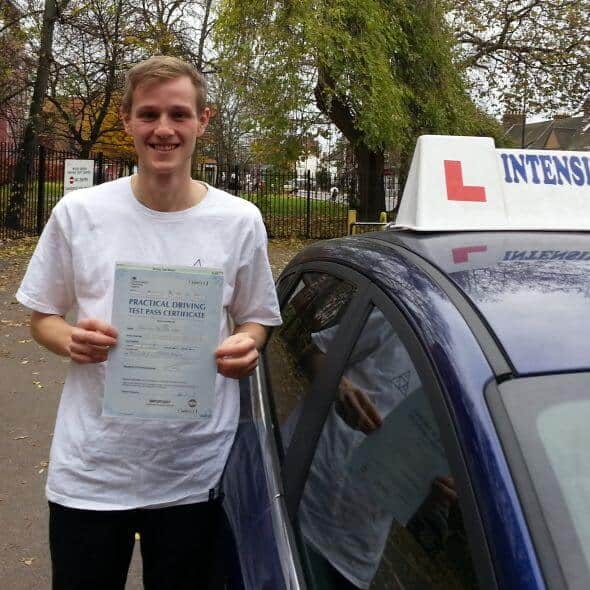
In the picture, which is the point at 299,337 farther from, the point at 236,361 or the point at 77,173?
the point at 77,173

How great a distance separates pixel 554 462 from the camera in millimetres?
1149

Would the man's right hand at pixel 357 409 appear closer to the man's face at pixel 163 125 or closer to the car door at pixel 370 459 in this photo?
the car door at pixel 370 459

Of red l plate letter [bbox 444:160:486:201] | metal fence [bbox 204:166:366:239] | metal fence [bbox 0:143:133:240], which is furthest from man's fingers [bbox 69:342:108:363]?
metal fence [bbox 204:166:366:239]

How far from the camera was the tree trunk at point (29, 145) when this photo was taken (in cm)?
1603

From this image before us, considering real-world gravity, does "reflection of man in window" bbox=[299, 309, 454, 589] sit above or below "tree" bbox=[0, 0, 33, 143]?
below

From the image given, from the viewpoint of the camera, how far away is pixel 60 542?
179cm

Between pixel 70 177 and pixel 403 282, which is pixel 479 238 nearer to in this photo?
pixel 403 282

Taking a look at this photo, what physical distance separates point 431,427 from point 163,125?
0.95m

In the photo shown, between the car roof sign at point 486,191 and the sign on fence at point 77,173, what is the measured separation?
39.2ft

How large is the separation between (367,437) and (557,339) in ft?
1.51

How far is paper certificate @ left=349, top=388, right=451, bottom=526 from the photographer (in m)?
1.26

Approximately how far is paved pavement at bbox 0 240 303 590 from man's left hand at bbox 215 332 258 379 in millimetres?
1925

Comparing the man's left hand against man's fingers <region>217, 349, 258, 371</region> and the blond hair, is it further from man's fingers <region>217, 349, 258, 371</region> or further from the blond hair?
the blond hair

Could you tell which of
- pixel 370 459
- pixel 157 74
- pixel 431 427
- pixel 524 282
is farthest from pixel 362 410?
pixel 157 74
